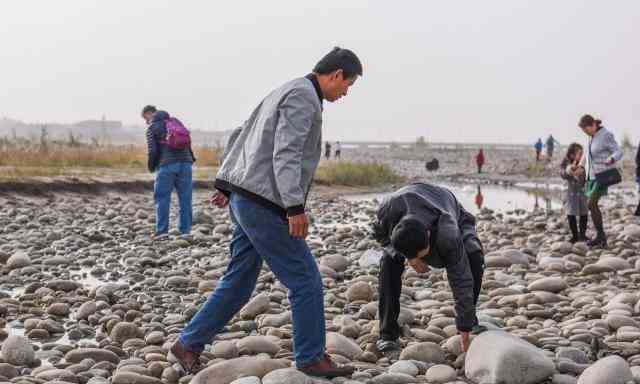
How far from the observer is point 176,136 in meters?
8.43

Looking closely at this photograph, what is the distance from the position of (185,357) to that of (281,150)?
1209 millimetres

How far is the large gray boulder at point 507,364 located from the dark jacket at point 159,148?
547 cm

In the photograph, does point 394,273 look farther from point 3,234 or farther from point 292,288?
point 3,234

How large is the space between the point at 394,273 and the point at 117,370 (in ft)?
5.07

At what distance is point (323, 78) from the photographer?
3480 mm

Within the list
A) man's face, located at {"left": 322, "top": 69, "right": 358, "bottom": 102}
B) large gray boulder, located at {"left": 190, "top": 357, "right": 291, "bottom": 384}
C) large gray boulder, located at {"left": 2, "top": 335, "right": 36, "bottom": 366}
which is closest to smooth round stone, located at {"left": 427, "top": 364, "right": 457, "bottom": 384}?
large gray boulder, located at {"left": 190, "top": 357, "right": 291, "bottom": 384}

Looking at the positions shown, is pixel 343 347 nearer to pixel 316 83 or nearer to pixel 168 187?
pixel 316 83

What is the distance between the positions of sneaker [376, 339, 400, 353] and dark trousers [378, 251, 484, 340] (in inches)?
1.7

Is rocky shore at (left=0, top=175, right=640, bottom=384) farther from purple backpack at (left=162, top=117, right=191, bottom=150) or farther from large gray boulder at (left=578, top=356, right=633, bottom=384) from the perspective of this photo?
purple backpack at (left=162, top=117, right=191, bottom=150)

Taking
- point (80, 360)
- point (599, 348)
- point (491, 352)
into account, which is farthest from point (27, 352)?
point (599, 348)

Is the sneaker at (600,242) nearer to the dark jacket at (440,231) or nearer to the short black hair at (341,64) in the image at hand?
the dark jacket at (440,231)

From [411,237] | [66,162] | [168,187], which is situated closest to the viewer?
[411,237]

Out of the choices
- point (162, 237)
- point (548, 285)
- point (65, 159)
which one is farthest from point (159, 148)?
point (65, 159)

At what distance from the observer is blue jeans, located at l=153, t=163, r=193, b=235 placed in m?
8.62
